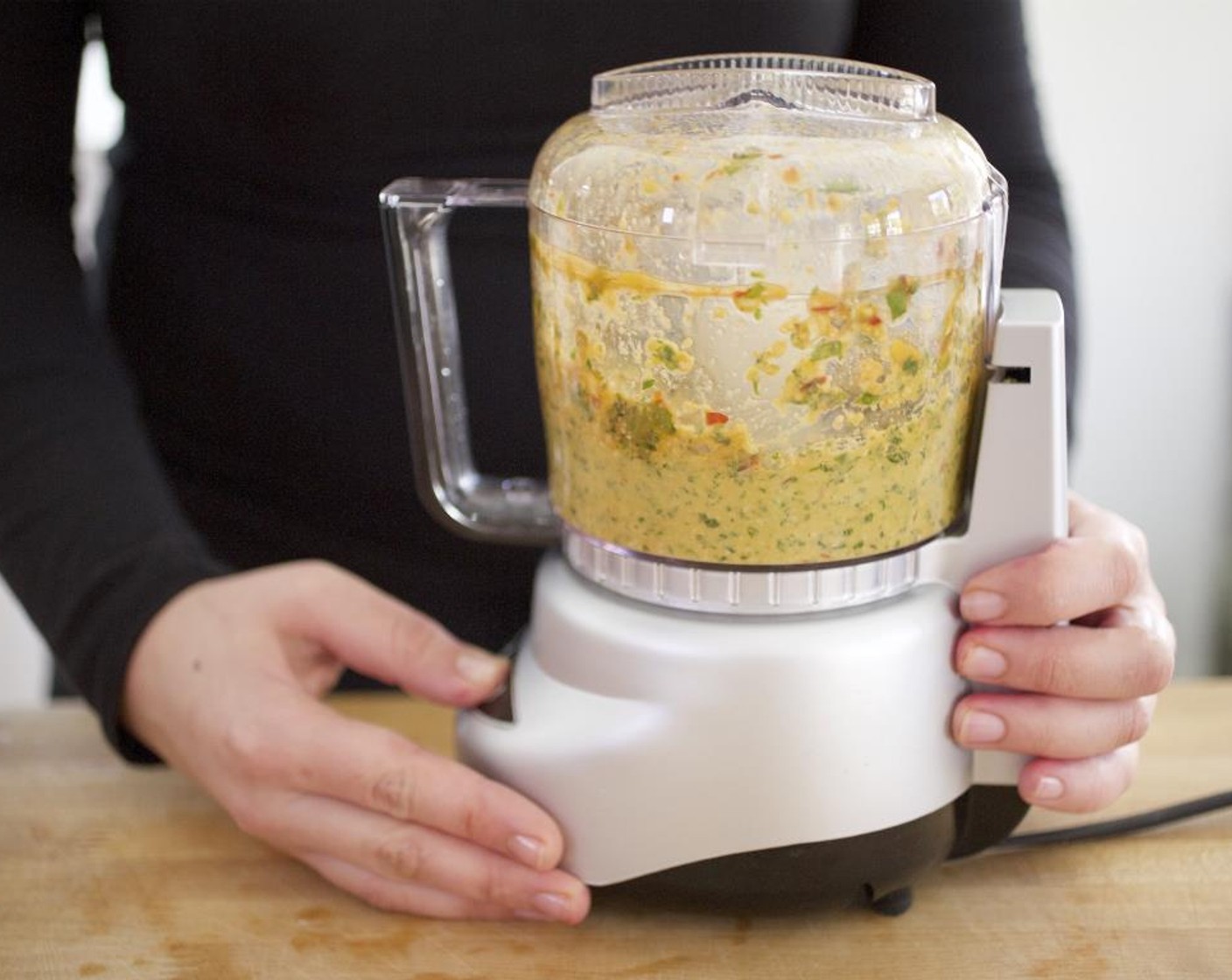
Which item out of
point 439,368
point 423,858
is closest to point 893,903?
point 423,858

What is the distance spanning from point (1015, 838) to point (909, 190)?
32 cm

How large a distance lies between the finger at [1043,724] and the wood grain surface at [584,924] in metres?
0.08

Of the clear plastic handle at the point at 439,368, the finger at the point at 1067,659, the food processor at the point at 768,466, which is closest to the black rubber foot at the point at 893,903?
the food processor at the point at 768,466

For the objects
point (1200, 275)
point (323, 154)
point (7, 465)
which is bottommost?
point (1200, 275)

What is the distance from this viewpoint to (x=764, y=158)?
0.57 meters

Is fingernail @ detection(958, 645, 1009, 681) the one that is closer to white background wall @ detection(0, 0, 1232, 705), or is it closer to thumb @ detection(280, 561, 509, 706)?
thumb @ detection(280, 561, 509, 706)

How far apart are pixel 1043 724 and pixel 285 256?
536mm

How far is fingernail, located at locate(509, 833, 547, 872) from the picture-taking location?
2.14 feet

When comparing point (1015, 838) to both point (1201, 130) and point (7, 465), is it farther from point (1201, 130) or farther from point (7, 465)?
point (1201, 130)

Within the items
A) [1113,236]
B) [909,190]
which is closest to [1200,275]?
[1113,236]

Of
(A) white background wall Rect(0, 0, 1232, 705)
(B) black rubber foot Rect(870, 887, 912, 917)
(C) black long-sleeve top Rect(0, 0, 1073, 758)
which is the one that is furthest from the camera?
(A) white background wall Rect(0, 0, 1232, 705)

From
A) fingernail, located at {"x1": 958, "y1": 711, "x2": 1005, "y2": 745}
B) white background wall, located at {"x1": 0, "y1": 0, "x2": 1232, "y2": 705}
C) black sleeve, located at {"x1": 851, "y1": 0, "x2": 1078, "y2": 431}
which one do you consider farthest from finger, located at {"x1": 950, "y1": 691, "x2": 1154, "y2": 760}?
white background wall, located at {"x1": 0, "y1": 0, "x2": 1232, "y2": 705}

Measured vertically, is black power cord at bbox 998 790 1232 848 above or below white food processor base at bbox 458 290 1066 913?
below

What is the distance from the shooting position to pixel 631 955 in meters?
0.66
